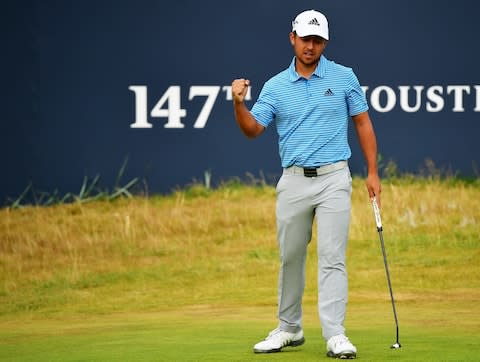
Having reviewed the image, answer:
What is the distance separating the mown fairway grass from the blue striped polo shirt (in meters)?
1.05

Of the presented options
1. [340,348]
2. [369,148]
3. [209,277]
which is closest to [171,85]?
[209,277]

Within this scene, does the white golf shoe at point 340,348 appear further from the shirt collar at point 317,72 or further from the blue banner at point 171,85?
the blue banner at point 171,85

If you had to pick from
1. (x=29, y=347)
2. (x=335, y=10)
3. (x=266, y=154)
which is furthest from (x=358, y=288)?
(x=29, y=347)

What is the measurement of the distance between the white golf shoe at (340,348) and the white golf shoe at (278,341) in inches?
17.0

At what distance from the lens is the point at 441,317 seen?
958 cm

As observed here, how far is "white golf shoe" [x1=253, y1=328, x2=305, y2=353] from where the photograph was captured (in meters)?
7.43

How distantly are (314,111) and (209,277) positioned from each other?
20.4 feet

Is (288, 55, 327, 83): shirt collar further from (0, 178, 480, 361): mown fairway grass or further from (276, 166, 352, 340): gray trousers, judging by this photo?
(0, 178, 480, 361): mown fairway grass

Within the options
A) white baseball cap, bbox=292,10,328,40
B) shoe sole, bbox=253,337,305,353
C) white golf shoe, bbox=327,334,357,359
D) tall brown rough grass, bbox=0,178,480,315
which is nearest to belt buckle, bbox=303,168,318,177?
white baseball cap, bbox=292,10,328,40

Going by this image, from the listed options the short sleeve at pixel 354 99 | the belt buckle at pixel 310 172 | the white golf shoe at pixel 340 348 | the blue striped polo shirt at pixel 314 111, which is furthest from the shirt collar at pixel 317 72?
the white golf shoe at pixel 340 348

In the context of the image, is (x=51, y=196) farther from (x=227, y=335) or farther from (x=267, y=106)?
(x=267, y=106)

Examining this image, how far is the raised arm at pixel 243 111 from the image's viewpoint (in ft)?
23.0

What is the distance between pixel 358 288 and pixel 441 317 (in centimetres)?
284

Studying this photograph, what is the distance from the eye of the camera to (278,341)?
7.47 meters
